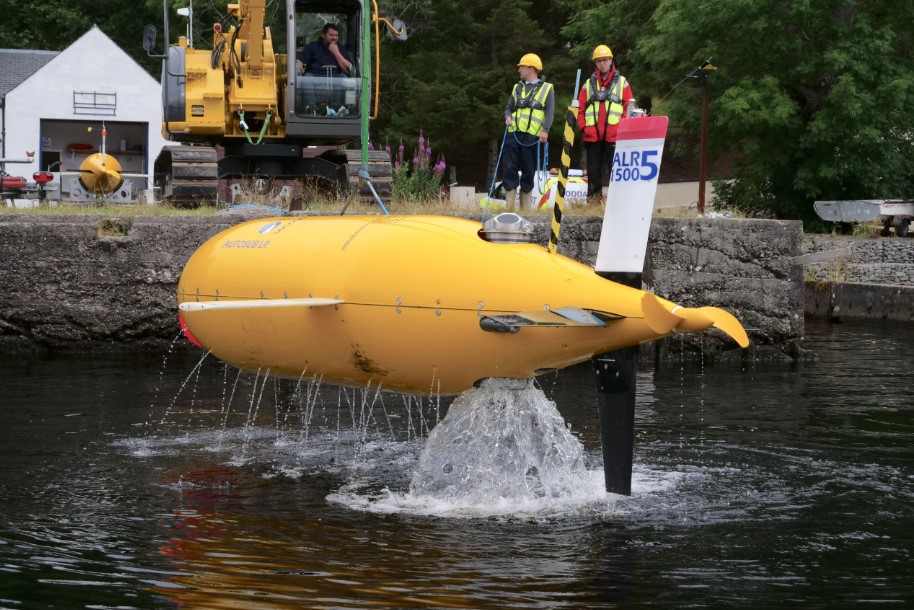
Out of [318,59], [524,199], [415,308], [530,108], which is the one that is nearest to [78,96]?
[318,59]

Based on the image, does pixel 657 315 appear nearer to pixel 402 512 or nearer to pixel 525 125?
pixel 402 512

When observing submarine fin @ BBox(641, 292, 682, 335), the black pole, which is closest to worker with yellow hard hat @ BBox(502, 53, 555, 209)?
the black pole

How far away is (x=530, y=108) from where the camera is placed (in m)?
14.9

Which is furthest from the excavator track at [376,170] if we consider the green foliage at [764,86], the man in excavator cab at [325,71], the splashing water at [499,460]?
the splashing water at [499,460]

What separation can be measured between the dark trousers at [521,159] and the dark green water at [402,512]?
3.89 metres

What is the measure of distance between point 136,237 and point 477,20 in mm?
29679

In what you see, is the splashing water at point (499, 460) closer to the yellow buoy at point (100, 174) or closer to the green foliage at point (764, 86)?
the yellow buoy at point (100, 174)

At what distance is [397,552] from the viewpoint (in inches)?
258

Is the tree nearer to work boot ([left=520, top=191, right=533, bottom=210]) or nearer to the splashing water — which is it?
work boot ([left=520, top=191, right=533, bottom=210])

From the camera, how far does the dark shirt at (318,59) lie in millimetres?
17516

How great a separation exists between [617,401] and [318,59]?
1106cm

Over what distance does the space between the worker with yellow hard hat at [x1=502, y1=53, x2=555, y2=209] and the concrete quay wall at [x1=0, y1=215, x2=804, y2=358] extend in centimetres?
120

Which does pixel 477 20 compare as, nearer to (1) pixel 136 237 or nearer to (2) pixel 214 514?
(1) pixel 136 237

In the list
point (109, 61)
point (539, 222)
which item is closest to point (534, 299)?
point (539, 222)
